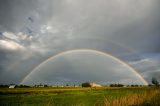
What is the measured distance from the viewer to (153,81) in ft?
500

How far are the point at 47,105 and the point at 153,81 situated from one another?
149 metres

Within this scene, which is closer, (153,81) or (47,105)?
(47,105)

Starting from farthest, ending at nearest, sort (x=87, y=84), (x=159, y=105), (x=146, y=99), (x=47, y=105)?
(x=87, y=84) < (x=146, y=99) < (x=159, y=105) < (x=47, y=105)

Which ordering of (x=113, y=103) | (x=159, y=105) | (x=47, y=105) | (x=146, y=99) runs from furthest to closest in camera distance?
(x=146, y=99) < (x=159, y=105) < (x=113, y=103) < (x=47, y=105)

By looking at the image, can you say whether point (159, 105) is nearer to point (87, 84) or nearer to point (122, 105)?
point (122, 105)

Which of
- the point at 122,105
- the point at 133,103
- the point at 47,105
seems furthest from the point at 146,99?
the point at 47,105

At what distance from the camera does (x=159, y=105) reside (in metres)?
20.2

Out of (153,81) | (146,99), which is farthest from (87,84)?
(146,99)

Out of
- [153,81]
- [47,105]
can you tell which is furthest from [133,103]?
[153,81]

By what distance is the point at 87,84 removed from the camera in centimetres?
19862

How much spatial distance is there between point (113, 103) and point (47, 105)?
6.47 m

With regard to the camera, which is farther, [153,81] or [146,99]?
[153,81]

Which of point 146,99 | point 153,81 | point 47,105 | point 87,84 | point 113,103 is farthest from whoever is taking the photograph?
point 87,84

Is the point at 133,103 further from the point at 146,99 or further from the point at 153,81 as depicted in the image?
the point at 153,81
